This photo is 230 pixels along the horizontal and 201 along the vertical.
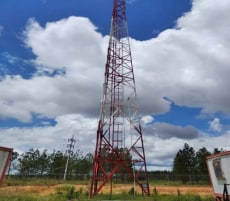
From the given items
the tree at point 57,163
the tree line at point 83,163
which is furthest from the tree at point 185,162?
the tree at point 57,163

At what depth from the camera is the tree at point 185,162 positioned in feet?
179

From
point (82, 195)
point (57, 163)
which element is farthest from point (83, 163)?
point (82, 195)

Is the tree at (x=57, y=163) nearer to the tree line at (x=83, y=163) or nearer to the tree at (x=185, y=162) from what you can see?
the tree line at (x=83, y=163)

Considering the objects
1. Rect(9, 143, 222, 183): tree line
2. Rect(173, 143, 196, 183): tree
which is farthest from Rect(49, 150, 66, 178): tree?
Rect(173, 143, 196, 183): tree

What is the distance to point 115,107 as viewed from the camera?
1823 centimetres

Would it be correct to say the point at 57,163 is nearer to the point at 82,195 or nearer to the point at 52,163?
the point at 52,163

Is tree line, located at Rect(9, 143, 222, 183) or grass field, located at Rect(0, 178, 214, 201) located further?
tree line, located at Rect(9, 143, 222, 183)

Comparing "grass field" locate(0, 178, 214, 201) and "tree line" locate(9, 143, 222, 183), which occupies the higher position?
"tree line" locate(9, 143, 222, 183)

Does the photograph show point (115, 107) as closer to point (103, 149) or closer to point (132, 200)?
point (103, 149)

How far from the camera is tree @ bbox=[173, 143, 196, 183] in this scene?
179 ft

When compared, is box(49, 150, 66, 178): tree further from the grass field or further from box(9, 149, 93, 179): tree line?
the grass field

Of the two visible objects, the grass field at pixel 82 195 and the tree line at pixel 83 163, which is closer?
the grass field at pixel 82 195

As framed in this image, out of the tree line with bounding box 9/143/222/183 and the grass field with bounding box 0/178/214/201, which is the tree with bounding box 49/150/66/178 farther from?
the grass field with bounding box 0/178/214/201

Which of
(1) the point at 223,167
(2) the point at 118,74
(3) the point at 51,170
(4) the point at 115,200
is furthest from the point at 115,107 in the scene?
(3) the point at 51,170
